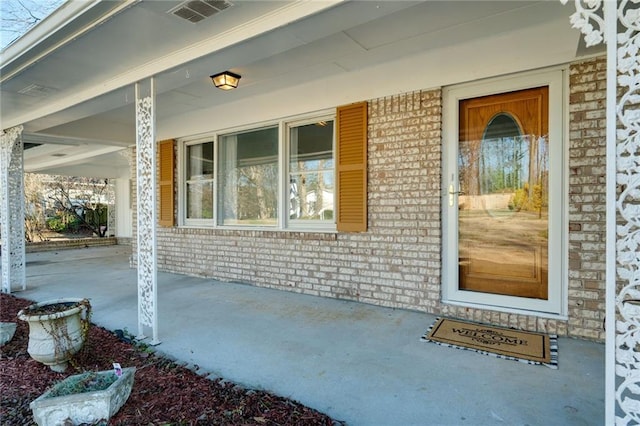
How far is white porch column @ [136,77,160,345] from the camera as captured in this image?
10.3ft

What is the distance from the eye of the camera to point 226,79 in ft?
13.1

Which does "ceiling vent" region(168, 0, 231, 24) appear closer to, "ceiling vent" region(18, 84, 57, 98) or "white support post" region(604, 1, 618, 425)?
"white support post" region(604, 1, 618, 425)

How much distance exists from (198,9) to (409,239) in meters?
2.86

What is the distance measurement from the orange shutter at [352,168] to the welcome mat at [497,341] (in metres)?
1.43

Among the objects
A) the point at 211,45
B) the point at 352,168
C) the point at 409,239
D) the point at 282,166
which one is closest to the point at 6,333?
the point at 211,45

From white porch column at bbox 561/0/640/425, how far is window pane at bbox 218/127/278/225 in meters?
4.12

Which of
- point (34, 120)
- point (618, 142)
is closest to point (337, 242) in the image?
point (618, 142)

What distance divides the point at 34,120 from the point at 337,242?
4725mm

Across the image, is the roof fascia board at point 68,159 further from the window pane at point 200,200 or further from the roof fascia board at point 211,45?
the roof fascia board at point 211,45

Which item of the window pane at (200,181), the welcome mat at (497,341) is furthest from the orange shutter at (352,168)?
the window pane at (200,181)

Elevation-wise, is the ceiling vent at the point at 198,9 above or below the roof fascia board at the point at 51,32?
below

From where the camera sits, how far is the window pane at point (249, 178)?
5148 millimetres

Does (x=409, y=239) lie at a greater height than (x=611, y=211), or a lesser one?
lesser

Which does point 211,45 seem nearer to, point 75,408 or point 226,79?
point 226,79
